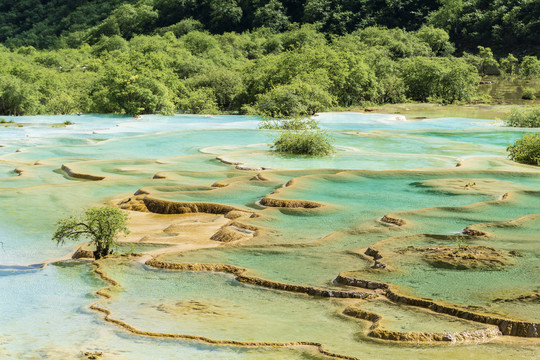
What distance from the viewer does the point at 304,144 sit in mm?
19000

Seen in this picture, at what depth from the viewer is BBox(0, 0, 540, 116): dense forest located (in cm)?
3062

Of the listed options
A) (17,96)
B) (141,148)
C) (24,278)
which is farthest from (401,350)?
(17,96)

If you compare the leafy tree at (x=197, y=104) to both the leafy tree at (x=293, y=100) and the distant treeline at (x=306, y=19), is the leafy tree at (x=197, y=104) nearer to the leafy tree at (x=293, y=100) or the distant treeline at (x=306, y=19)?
the leafy tree at (x=293, y=100)

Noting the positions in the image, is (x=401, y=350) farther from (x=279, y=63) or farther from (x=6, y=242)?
(x=279, y=63)

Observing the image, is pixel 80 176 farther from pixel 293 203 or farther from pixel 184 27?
pixel 184 27

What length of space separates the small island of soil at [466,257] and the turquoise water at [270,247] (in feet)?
0.70

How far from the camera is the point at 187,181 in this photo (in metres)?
14.5

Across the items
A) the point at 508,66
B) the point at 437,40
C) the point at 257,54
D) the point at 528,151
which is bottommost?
the point at 528,151

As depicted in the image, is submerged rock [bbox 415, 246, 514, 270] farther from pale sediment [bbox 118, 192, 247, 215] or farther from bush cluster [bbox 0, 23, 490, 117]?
bush cluster [bbox 0, 23, 490, 117]

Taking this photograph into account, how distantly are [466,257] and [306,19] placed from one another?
185 feet

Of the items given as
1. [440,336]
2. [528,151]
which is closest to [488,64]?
[528,151]

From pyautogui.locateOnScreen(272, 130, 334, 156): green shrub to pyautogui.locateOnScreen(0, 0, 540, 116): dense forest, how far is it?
20.1 feet

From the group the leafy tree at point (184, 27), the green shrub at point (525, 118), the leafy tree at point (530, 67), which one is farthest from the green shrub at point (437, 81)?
the leafy tree at point (184, 27)

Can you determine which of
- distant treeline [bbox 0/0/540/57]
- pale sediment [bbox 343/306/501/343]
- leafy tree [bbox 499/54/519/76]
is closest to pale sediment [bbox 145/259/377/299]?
pale sediment [bbox 343/306/501/343]
